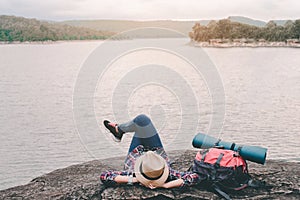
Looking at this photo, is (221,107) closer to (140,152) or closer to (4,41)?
(140,152)

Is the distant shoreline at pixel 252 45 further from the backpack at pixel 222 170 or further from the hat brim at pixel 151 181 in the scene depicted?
the hat brim at pixel 151 181

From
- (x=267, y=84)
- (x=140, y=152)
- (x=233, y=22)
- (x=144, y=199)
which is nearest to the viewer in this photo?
(x=144, y=199)

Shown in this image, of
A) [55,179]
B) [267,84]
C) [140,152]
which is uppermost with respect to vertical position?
[140,152]

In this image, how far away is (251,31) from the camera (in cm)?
11962

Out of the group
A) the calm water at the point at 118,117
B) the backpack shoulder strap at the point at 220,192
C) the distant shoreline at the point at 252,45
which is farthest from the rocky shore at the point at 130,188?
the distant shoreline at the point at 252,45

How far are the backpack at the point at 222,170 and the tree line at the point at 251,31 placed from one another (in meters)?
104

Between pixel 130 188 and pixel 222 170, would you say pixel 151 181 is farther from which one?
pixel 222 170

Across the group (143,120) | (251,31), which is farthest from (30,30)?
(143,120)

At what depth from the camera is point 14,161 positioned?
1286cm

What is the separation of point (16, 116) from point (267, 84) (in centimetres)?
2131

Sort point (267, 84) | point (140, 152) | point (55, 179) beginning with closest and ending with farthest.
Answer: point (140, 152), point (55, 179), point (267, 84)

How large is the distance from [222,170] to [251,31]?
392 feet

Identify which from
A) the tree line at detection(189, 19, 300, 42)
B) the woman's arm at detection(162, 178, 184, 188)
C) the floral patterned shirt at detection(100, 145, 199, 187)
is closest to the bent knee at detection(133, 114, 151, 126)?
the floral patterned shirt at detection(100, 145, 199, 187)

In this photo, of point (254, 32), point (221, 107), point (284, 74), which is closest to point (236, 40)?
point (254, 32)
